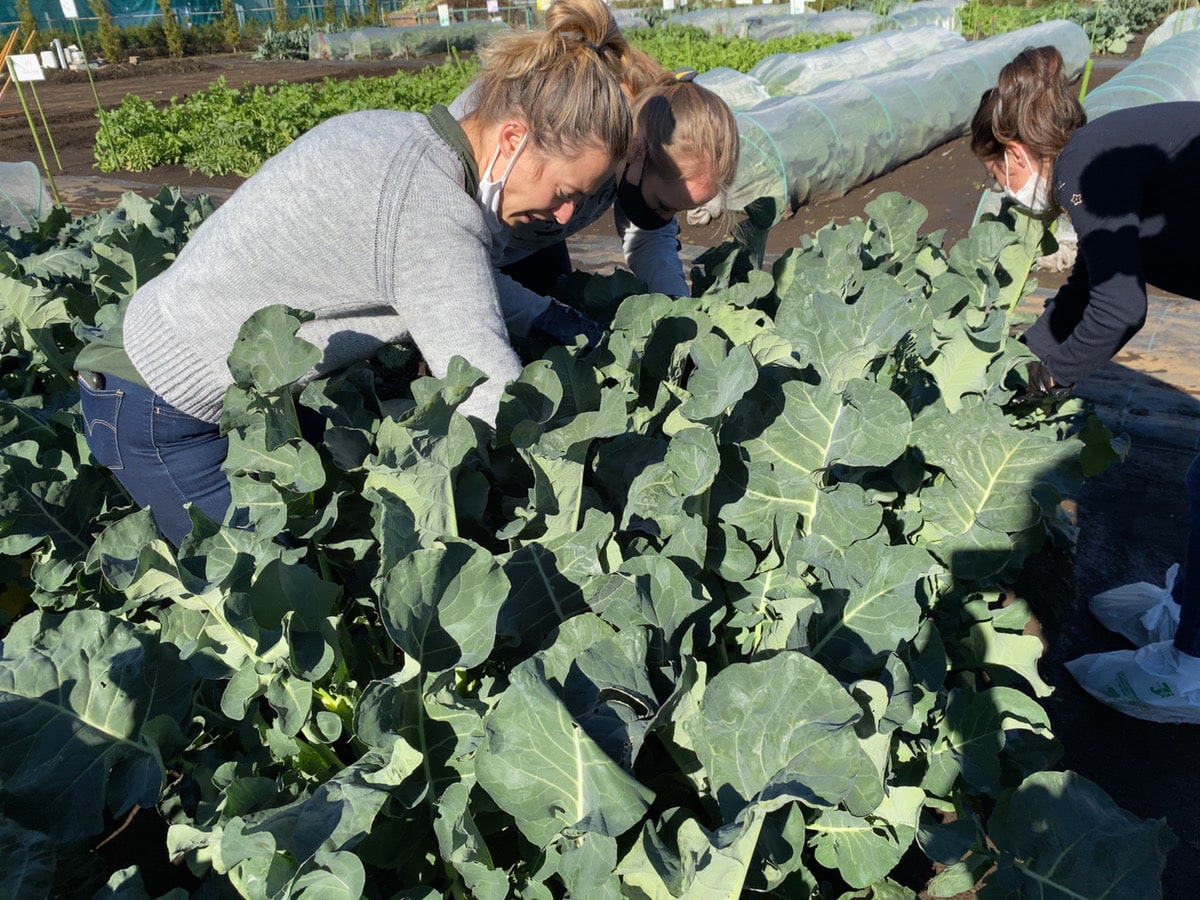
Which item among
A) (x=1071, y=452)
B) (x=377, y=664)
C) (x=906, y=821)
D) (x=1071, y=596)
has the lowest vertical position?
(x=1071, y=596)

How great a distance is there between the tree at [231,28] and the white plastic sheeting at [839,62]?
103 ft

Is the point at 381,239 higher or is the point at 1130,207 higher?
the point at 381,239

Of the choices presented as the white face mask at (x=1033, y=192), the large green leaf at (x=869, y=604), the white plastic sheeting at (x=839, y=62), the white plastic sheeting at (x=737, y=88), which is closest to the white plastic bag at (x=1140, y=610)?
the white face mask at (x=1033, y=192)

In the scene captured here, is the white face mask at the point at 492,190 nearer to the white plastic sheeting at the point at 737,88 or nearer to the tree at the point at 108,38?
the white plastic sheeting at the point at 737,88

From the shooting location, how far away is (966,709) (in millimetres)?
1551

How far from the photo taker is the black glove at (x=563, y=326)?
86.0 inches

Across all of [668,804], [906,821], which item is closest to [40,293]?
[668,804]

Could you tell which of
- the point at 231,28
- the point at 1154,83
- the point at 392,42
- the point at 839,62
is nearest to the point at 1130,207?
the point at 1154,83

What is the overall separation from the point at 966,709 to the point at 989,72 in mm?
12842

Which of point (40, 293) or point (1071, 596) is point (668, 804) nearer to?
point (1071, 596)

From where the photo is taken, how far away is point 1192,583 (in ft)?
7.56

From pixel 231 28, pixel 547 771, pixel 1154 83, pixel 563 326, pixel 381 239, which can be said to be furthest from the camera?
pixel 231 28

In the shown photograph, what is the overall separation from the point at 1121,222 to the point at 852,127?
784 centimetres

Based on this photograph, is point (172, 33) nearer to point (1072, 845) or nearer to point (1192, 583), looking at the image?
point (1192, 583)
